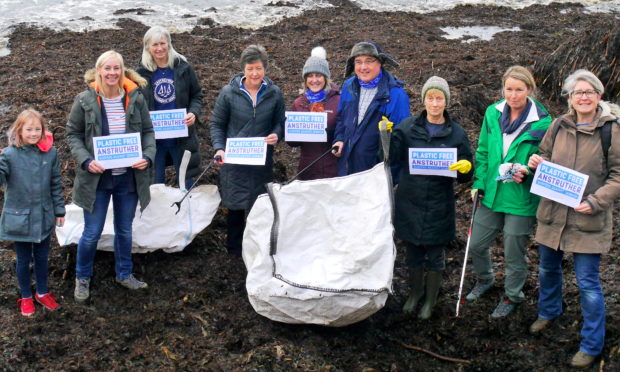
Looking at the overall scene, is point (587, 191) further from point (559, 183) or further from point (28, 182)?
point (28, 182)

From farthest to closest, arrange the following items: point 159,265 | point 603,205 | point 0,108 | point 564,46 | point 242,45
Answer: point 242,45 < point 564,46 < point 0,108 < point 159,265 < point 603,205

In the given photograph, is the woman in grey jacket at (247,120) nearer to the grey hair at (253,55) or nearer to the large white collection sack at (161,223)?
the grey hair at (253,55)

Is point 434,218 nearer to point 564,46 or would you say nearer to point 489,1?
point 564,46

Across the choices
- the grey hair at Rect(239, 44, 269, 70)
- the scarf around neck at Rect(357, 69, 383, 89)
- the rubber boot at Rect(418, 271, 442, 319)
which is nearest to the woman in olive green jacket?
the rubber boot at Rect(418, 271, 442, 319)

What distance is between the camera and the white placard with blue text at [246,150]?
5.33m

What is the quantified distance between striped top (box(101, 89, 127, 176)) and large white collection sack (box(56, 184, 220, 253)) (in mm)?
732

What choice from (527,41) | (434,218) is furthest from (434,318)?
(527,41)

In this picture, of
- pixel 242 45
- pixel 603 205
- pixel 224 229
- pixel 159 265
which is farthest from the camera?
pixel 242 45

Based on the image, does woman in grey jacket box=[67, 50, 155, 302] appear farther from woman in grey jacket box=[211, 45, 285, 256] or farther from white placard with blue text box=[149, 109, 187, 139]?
woman in grey jacket box=[211, 45, 285, 256]

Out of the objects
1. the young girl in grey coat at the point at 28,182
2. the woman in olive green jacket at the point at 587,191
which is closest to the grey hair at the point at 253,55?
the young girl in grey coat at the point at 28,182

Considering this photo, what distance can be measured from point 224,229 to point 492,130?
2709mm

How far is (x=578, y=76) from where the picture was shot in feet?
13.7

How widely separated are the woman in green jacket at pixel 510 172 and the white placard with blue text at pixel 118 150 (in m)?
2.46

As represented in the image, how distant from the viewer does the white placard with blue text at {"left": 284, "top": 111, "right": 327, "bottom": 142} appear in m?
5.36
